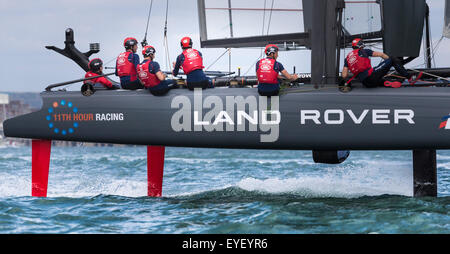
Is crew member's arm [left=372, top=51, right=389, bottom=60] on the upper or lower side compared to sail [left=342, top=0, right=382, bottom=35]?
lower

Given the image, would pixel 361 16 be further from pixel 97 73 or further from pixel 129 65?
pixel 97 73

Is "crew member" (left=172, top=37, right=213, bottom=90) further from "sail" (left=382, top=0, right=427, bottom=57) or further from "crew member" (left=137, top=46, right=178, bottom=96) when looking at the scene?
"sail" (left=382, top=0, right=427, bottom=57)

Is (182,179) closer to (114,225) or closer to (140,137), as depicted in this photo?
(140,137)

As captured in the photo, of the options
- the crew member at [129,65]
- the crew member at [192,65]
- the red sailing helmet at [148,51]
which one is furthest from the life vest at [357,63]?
the crew member at [129,65]

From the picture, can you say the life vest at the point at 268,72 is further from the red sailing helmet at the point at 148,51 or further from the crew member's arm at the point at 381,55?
the red sailing helmet at the point at 148,51

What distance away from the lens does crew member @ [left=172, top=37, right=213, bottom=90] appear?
6785mm

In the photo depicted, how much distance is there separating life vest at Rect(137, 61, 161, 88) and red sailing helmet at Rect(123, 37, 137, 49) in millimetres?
374

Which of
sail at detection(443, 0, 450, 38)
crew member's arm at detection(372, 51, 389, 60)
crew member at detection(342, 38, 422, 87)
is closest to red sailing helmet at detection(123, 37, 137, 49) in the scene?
crew member at detection(342, 38, 422, 87)

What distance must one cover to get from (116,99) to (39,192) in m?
1.63

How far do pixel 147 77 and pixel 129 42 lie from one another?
0.55m

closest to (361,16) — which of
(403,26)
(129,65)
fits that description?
(403,26)

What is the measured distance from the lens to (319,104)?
6.35m

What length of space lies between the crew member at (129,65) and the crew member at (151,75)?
23cm

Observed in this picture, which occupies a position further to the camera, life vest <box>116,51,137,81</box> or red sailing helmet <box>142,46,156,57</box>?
life vest <box>116,51,137,81</box>
